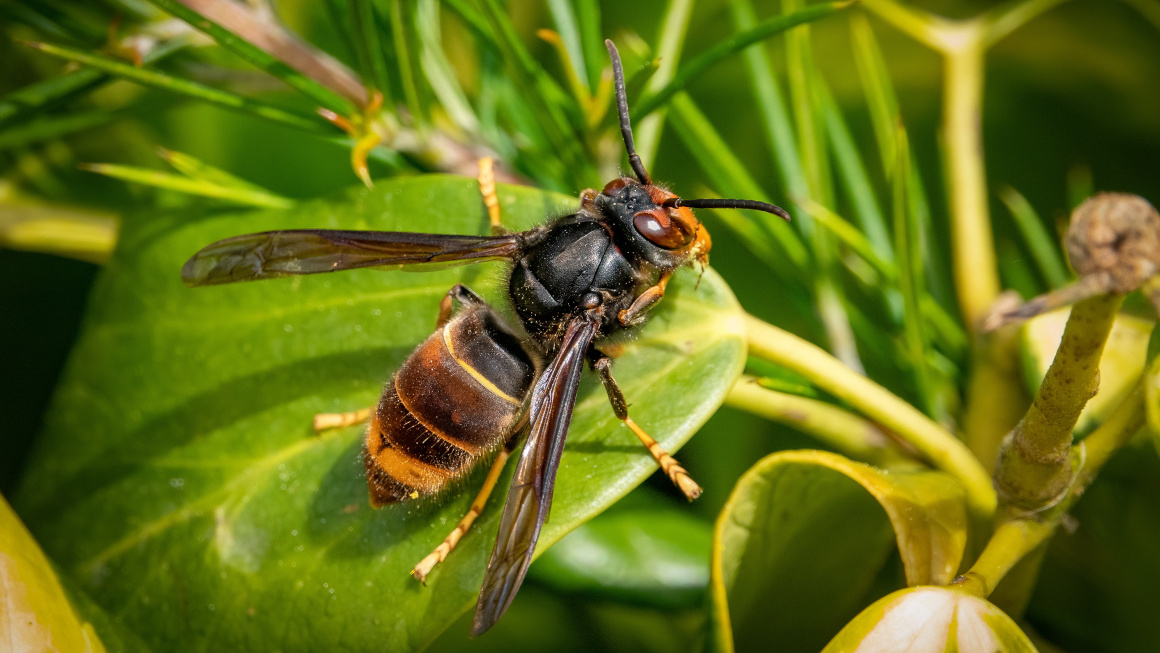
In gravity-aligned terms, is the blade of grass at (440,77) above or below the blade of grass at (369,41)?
below

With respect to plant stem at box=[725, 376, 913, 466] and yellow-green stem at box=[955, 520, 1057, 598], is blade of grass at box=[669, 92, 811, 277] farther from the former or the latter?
yellow-green stem at box=[955, 520, 1057, 598]

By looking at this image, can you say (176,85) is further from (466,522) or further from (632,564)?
(632,564)

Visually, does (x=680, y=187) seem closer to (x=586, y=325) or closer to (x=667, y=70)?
(x=667, y=70)

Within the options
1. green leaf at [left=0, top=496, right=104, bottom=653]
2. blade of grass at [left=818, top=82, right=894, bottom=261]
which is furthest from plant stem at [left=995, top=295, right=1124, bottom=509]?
green leaf at [left=0, top=496, right=104, bottom=653]

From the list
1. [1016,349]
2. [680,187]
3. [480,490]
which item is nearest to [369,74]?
[480,490]

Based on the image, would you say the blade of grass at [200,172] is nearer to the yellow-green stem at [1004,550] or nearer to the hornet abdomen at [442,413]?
the hornet abdomen at [442,413]

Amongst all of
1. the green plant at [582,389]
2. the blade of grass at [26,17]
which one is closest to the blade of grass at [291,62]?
the green plant at [582,389]

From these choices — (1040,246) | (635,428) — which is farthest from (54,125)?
(1040,246)
